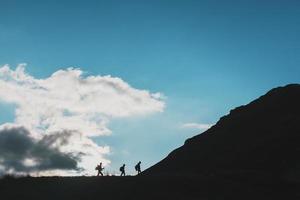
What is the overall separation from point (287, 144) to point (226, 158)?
6.54 m

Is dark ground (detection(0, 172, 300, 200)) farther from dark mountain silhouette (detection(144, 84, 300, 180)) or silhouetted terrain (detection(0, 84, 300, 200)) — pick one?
dark mountain silhouette (detection(144, 84, 300, 180))

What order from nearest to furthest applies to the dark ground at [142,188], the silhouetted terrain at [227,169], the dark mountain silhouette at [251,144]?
the dark ground at [142,188] → the silhouetted terrain at [227,169] → the dark mountain silhouette at [251,144]

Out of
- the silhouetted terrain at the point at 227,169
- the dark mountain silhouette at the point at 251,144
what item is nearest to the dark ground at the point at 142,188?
the silhouetted terrain at the point at 227,169

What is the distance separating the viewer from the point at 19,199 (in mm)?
32781

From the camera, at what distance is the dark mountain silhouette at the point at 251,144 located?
162 feet

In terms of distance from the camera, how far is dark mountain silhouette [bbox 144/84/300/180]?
162 feet

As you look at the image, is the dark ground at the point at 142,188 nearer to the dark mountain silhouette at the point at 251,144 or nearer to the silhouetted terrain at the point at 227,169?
the silhouetted terrain at the point at 227,169

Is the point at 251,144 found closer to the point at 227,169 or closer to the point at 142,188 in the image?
the point at 227,169

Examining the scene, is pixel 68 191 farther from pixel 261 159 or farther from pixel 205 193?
pixel 261 159

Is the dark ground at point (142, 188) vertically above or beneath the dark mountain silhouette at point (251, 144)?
beneath

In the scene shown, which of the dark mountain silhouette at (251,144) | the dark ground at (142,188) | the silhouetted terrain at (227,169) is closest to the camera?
the dark ground at (142,188)

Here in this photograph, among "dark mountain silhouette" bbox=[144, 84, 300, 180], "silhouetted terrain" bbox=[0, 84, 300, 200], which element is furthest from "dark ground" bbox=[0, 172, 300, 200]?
"dark mountain silhouette" bbox=[144, 84, 300, 180]

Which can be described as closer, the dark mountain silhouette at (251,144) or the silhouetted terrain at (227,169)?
the silhouetted terrain at (227,169)

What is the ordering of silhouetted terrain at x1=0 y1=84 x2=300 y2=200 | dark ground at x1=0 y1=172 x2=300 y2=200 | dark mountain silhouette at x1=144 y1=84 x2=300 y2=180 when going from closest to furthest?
dark ground at x1=0 y1=172 x2=300 y2=200, silhouetted terrain at x1=0 y1=84 x2=300 y2=200, dark mountain silhouette at x1=144 y1=84 x2=300 y2=180
